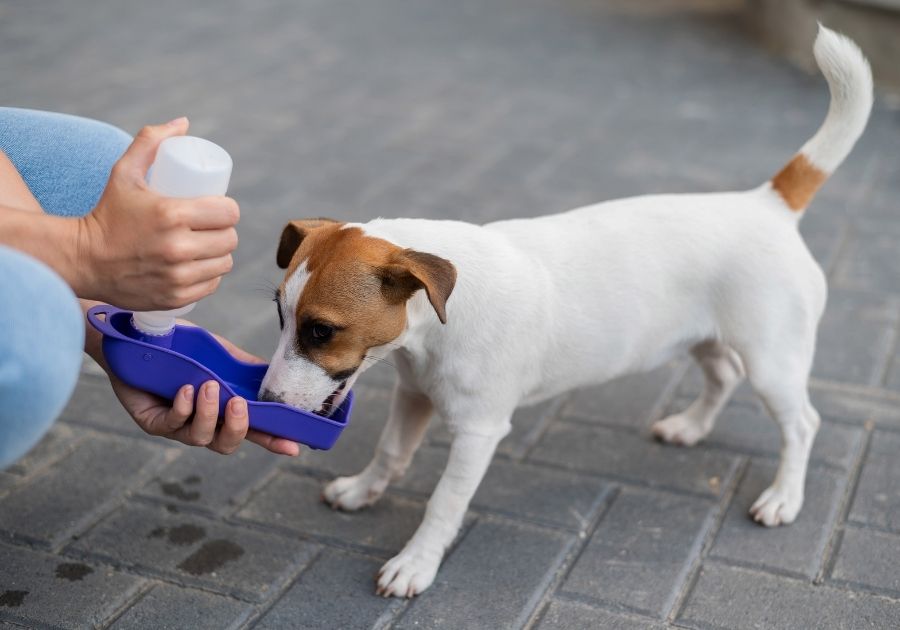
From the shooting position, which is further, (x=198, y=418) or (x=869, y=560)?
(x=869, y=560)

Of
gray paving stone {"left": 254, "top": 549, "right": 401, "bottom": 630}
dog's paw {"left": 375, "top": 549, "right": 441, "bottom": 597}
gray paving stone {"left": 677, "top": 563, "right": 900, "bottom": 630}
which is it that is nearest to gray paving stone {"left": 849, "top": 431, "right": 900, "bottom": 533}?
gray paving stone {"left": 677, "top": 563, "right": 900, "bottom": 630}

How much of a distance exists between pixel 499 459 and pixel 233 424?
1084 mm

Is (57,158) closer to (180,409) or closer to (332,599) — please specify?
(180,409)

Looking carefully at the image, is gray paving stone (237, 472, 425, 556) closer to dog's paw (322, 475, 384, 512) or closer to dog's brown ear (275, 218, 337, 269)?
dog's paw (322, 475, 384, 512)

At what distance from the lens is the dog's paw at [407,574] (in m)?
2.57

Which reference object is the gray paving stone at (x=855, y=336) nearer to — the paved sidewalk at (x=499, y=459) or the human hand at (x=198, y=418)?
the paved sidewalk at (x=499, y=459)

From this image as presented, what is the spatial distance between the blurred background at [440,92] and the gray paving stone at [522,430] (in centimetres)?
89

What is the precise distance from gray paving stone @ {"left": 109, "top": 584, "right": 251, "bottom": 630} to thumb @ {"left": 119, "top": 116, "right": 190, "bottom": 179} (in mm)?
1040

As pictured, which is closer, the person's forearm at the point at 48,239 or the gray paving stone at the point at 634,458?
the person's forearm at the point at 48,239

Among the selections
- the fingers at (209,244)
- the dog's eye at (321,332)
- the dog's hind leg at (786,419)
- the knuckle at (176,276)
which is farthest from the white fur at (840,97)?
the knuckle at (176,276)

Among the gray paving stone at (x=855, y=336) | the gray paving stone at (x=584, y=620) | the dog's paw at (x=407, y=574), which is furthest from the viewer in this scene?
the gray paving stone at (x=855, y=336)

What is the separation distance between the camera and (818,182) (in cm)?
292

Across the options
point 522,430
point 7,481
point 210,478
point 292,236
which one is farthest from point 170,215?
point 522,430

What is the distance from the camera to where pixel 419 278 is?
7.57 ft
